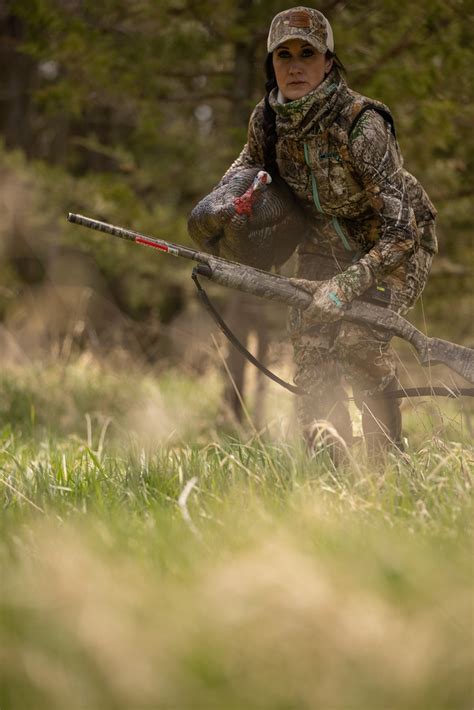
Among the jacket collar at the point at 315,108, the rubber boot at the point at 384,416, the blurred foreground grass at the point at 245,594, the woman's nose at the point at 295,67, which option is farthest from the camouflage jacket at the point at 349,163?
the blurred foreground grass at the point at 245,594

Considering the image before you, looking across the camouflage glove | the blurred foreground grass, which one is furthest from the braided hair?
the blurred foreground grass

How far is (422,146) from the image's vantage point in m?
6.75

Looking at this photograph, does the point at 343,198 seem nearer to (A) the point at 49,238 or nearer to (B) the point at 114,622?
(B) the point at 114,622

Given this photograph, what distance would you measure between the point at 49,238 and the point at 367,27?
546 cm

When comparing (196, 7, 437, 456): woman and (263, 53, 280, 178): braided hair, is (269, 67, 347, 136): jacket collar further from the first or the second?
(263, 53, 280, 178): braided hair

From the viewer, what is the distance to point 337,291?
Answer: 4.00m

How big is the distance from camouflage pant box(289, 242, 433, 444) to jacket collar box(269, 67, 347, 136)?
0.76 meters

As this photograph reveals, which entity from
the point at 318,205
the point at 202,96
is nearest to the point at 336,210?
the point at 318,205

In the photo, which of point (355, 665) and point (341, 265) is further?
point (341, 265)

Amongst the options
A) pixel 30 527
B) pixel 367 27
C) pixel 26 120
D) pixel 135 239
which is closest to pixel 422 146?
pixel 367 27

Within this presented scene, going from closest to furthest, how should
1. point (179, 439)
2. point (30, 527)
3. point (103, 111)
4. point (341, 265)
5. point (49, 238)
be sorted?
point (30, 527), point (341, 265), point (179, 439), point (49, 238), point (103, 111)

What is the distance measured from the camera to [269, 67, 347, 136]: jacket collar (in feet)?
13.1

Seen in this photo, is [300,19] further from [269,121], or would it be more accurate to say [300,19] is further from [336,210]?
[336,210]

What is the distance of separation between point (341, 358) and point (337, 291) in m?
0.60
